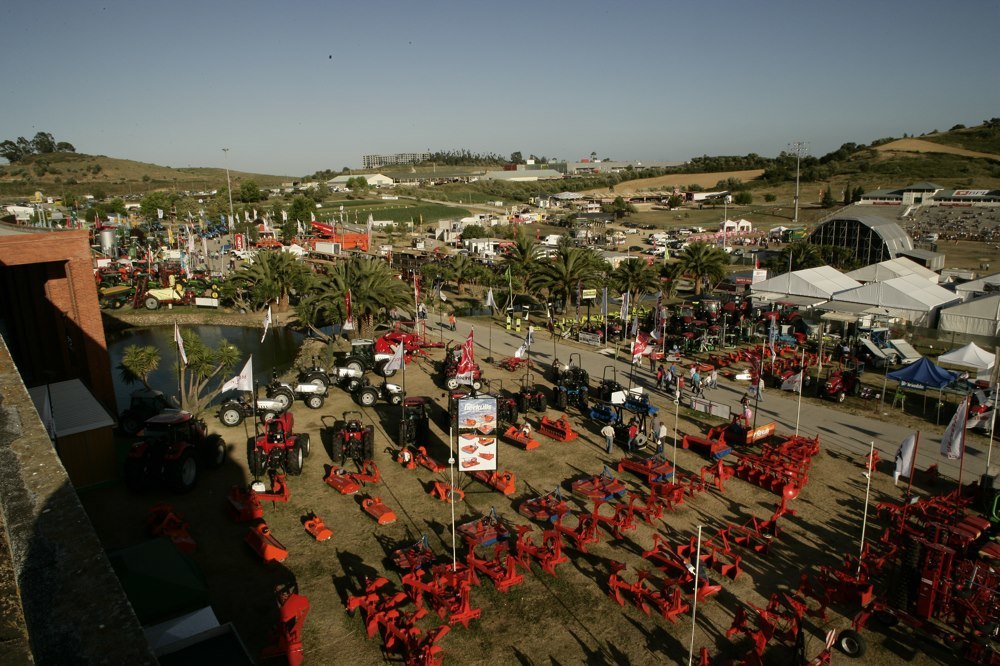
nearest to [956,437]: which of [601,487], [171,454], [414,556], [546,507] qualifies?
[601,487]

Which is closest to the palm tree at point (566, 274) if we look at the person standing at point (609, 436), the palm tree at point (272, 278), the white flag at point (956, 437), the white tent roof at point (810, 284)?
the white tent roof at point (810, 284)

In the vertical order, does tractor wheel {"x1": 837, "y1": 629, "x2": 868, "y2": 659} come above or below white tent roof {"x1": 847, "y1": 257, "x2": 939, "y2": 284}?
below

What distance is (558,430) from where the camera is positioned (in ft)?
59.5

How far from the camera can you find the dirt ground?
9.84 m

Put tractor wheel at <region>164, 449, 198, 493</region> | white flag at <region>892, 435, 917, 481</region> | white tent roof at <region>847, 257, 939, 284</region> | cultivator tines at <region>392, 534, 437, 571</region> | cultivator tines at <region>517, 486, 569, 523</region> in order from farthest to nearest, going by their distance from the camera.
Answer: white tent roof at <region>847, 257, 939, 284</region>
tractor wheel at <region>164, 449, 198, 493</region>
white flag at <region>892, 435, 917, 481</region>
cultivator tines at <region>517, 486, 569, 523</region>
cultivator tines at <region>392, 534, 437, 571</region>

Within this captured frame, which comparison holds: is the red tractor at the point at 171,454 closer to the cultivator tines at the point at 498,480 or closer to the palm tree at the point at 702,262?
the cultivator tines at the point at 498,480

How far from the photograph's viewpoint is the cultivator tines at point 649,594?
10.5 m

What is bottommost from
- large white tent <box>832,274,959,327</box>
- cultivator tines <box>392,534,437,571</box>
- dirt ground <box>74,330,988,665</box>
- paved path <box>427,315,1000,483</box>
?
paved path <box>427,315,1000,483</box>

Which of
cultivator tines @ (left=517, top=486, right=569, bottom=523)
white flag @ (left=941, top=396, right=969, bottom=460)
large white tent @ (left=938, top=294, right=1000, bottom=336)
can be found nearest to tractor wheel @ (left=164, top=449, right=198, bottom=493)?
cultivator tines @ (left=517, top=486, right=569, bottom=523)

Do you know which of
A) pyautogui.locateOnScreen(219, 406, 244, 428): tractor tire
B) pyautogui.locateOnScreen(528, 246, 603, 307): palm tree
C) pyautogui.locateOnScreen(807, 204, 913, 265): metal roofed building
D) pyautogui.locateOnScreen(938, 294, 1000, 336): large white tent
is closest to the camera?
pyautogui.locateOnScreen(219, 406, 244, 428): tractor tire

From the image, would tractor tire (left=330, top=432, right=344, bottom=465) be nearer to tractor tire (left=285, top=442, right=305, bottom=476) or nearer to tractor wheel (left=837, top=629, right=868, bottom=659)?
tractor tire (left=285, top=442, right=305, bottom=476)

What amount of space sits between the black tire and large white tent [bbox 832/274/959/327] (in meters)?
30.4

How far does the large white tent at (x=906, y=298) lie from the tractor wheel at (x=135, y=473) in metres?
30.5

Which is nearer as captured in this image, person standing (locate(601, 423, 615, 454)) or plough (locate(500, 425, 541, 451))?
person standing (locate(601, 423, 615, 454))
